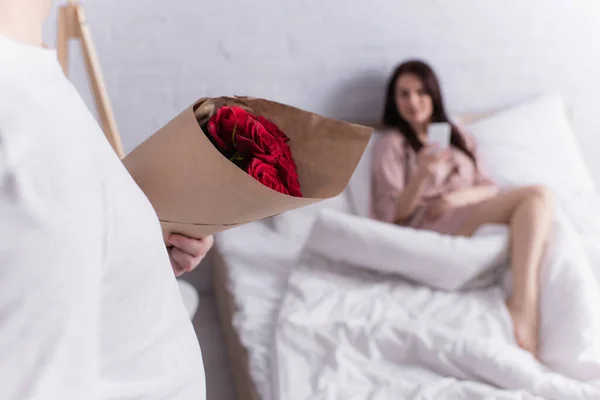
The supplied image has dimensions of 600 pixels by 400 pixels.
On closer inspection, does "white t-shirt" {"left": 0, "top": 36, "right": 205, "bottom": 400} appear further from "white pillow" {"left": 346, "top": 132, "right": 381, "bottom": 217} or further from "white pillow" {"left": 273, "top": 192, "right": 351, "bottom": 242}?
"white pillow" {"left": 346, "top": 132, "right": 381, "bottom": 217}

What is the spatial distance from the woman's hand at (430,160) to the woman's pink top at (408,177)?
0.23 ft

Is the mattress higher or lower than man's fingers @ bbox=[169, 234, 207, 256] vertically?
lower

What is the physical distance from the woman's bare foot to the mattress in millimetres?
562

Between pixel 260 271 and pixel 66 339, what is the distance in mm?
1317

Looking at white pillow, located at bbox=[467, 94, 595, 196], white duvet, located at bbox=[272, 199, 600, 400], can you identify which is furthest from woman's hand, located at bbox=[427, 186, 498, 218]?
white duvet, located at bbox=[272, 199, 600, 400]

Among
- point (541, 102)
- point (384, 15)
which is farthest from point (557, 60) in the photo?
point (384, 15)

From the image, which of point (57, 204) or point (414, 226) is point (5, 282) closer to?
point (57, 204)

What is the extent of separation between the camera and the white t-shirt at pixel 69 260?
364 millimetres

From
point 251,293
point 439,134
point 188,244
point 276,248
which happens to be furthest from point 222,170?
point 439,134

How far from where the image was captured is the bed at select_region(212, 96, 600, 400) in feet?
4.56

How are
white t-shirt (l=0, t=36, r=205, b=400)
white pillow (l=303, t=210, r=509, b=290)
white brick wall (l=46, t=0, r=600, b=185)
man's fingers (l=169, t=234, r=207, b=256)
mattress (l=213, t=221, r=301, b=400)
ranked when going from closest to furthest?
white t-shirt (l=0, t=36, r=205, b=400), man's fingers (l=169, t=234, r=207, b=256), mattress (l=213, t=221, r=301, b=400), white pillow (l=303, t=210, r=509, b=290), white brick wall (l=46, t=0, r=600, b=185)

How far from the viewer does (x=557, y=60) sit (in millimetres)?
2273

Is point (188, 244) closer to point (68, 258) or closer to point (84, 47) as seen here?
point (68, 258)

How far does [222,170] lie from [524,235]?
1.22 meters
